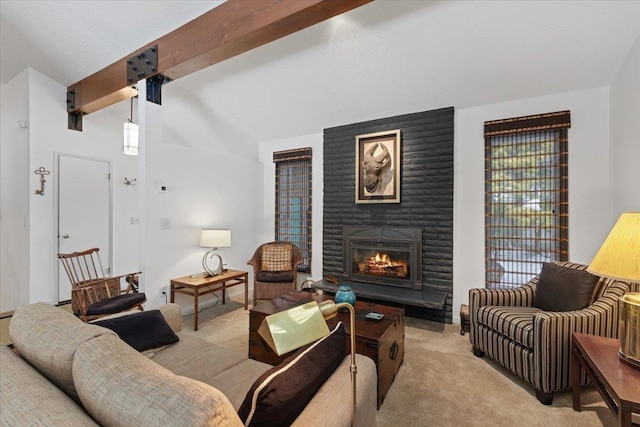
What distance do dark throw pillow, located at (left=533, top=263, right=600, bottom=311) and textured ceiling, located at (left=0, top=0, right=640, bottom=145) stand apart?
186 centimetres

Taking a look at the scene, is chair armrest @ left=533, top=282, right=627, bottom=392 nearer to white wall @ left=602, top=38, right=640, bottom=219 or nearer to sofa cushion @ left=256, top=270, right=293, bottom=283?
white wall @ left=602, top=38, right=640, bottom=219

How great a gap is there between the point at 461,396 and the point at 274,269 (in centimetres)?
274

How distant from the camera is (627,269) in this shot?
5.03 feet

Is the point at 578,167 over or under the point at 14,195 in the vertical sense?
over

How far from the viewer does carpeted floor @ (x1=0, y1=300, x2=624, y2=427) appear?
1.84 metres

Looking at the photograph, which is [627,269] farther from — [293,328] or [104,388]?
[104,388]

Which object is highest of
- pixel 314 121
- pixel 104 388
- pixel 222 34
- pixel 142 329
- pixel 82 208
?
pixel 222 34

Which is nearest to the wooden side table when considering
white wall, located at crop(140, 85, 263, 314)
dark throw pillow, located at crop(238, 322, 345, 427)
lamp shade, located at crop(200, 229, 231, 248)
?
white wall, located at crop(140, 85, 263, 314)

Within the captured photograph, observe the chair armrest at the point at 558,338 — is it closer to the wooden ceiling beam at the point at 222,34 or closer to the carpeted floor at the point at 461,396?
the carpeted floor at the point at 461,396

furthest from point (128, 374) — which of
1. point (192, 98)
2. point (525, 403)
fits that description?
point (192, 98)

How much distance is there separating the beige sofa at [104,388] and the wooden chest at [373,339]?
0.65 metres

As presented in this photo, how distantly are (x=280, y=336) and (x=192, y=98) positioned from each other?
427 cm

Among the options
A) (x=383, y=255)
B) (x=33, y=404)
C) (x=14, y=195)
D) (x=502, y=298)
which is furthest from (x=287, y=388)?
(x=14, y=195)

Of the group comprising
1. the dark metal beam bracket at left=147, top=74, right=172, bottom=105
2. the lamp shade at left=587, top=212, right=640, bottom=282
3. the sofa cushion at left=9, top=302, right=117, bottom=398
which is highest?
the dark metal beam bracket at left=147, top=74, right=172, bottom=105
